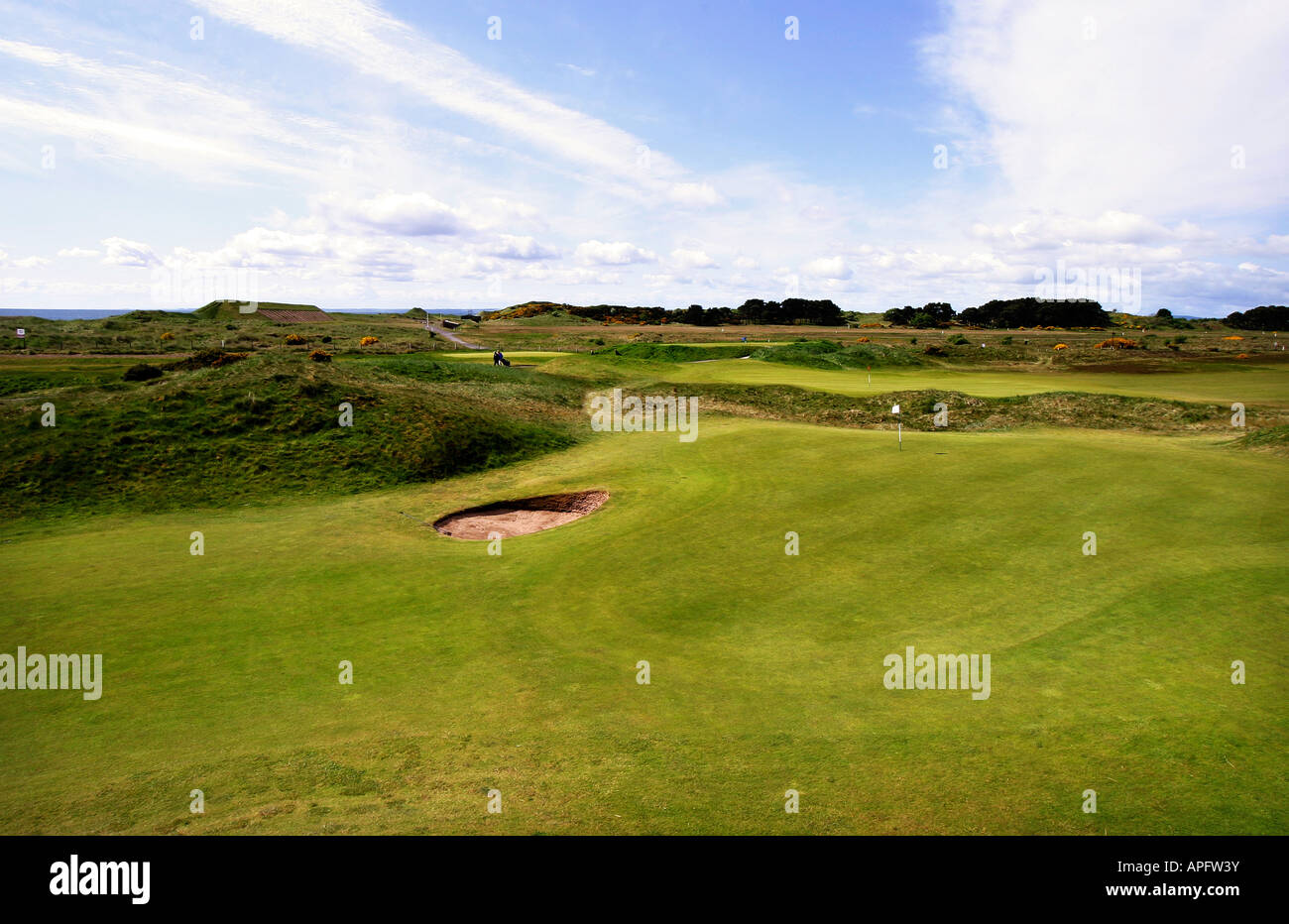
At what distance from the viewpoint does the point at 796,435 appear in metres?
31.6

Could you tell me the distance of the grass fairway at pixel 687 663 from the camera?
8.55 m

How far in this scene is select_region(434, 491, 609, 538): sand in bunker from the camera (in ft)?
76.1

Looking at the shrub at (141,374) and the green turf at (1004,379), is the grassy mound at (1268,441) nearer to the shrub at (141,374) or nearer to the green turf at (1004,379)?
the green turf at (1004,379)

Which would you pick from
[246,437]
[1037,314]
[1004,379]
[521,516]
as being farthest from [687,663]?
[1037,314]

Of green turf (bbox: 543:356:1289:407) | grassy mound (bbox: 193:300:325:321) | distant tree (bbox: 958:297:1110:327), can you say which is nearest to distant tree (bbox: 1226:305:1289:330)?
distant tree (bbox: 958:297:1110:327)

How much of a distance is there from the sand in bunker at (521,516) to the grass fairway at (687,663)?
4.89 ft

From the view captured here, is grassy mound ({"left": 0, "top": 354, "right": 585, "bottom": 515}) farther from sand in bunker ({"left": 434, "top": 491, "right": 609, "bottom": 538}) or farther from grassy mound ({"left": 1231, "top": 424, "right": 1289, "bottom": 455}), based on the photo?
grassy mound ({"left": 1231, "top": 424, "right": 1289, "bottom": 455})

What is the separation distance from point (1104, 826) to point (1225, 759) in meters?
2.84

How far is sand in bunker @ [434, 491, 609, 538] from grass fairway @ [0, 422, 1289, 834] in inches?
58.6

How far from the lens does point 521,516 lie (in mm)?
24938

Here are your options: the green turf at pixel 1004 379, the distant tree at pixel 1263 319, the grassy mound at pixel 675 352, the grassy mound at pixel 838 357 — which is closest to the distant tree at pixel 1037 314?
the distant tree at pixel 1263 319

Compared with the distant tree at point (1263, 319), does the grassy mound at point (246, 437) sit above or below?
below
